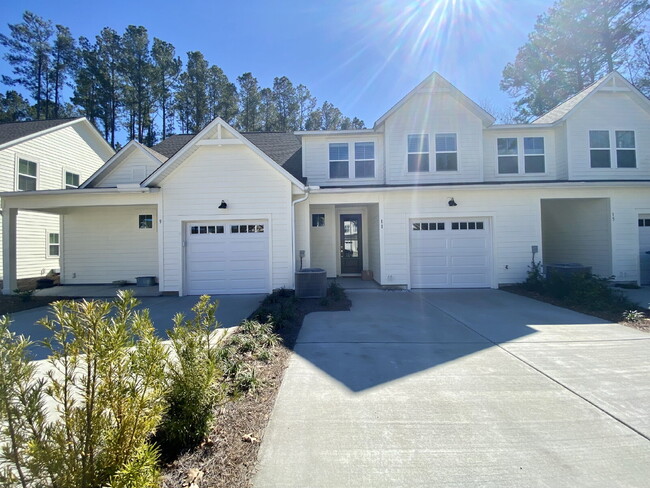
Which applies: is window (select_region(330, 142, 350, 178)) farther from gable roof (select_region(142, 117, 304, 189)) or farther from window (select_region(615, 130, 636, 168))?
window (select_region(615, 130, 636, 168))

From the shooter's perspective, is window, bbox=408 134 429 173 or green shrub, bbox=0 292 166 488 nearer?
green shrub, bbox=0 292 166 488

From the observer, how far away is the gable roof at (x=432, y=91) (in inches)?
442

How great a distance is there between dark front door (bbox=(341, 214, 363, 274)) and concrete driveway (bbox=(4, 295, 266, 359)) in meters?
4.75

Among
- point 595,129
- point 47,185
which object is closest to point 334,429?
point 595,129

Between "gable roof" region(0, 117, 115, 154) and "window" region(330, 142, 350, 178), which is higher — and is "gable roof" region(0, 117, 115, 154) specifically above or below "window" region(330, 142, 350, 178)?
above

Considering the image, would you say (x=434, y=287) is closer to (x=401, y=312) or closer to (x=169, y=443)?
(x=401, y=312)

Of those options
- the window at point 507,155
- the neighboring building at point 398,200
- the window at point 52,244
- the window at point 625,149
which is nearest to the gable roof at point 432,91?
the neighboring building at point 398,200

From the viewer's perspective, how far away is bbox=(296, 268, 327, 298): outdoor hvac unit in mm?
9125

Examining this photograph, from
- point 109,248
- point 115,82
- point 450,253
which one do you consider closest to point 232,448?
point 450,253

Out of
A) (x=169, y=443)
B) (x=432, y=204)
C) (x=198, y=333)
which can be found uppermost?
(x=432, y=204)

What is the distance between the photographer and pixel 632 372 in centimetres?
409

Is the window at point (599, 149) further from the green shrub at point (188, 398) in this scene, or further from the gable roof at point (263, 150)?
the green shrub at point (188, 398)

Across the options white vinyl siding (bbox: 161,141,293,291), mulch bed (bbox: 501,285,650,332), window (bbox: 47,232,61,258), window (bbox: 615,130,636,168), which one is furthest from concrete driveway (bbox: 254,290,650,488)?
window (bbox: 47,232,61,258)

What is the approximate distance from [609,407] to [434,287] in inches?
292
